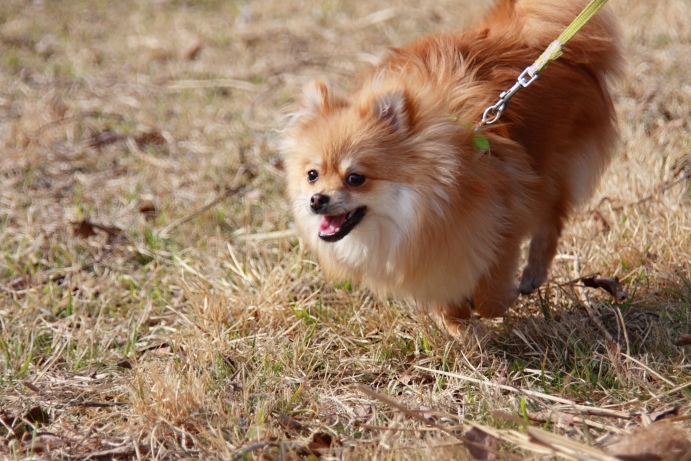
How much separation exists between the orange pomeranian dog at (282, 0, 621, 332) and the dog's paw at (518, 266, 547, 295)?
14 cm

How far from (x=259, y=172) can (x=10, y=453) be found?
2.60 m

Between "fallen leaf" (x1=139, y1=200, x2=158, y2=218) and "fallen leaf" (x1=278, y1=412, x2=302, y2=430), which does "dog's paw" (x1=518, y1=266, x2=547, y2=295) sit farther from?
"fallen leaf" (x1=139, y1=200, x2=158, y2=218)

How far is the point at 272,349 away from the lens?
9.78 ft

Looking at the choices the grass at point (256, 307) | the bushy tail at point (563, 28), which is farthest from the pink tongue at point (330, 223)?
the bushy tail at point (563, 28)

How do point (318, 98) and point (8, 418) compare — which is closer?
point (8, 418)

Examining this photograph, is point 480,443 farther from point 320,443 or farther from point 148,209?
point 148,209

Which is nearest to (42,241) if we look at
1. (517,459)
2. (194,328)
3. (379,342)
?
(194,328)

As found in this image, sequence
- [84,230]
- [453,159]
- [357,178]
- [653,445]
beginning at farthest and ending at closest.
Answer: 1. [84,230]
2. [357,178]
3. [453,159]
4. [653,445]

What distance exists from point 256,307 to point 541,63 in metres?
1.76

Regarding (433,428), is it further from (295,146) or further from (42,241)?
(42,241)

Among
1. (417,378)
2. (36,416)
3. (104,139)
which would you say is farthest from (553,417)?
(104,139)

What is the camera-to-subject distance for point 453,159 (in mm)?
2609

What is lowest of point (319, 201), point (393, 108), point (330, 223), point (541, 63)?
point (330, 223)

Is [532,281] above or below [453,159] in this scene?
below
